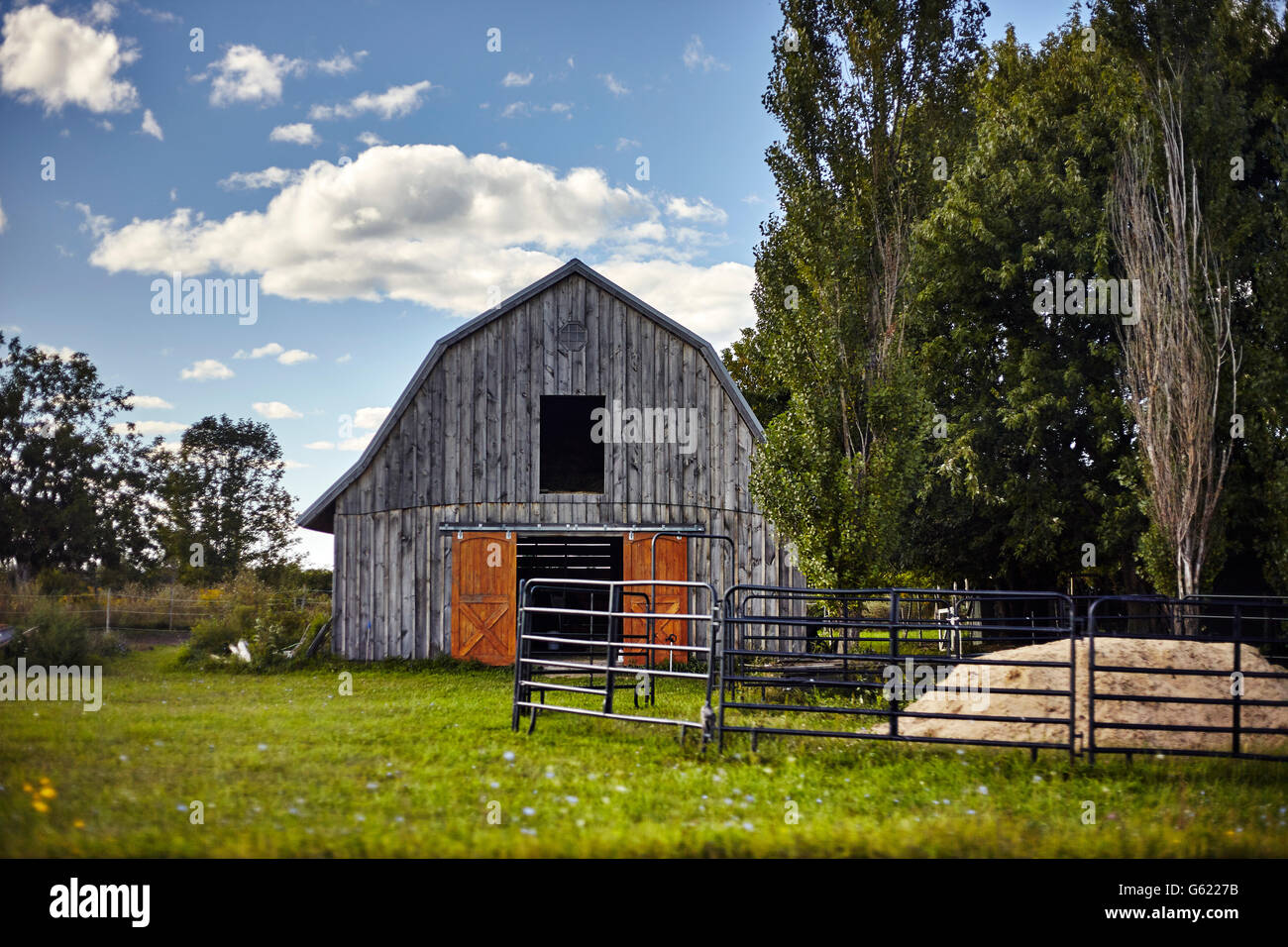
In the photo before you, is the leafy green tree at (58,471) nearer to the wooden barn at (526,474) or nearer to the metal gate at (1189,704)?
the wooden barn at (526,474)

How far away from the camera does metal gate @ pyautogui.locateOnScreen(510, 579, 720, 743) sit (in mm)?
7984

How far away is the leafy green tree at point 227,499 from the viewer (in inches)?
1620

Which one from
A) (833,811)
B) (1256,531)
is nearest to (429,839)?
(833,811)

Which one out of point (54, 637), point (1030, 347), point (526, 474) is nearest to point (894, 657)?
point (526, 474)

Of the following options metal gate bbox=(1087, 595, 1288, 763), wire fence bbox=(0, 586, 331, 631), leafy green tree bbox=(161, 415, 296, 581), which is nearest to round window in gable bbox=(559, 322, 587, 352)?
wire fence bbox=(0, 586, 331, 631)

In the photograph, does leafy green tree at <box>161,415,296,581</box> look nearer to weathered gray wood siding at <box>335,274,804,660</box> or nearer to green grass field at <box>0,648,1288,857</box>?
weathered gray wood siding at <box>335,274,804,660</box>

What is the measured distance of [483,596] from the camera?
1672 centimetres

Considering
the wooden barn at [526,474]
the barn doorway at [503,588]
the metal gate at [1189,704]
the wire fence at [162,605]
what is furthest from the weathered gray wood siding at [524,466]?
the metal gate at [1189,704]

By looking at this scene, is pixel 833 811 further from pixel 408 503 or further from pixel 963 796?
pixel 408 503

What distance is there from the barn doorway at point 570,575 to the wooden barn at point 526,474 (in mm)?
2438

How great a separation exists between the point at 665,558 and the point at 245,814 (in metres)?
12.3

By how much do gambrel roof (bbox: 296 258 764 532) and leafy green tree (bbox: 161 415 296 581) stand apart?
2587 cm

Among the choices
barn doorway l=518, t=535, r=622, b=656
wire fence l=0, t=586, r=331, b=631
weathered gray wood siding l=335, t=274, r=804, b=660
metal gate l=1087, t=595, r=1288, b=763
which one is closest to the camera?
metal gate l=1087, t=595, r=1288, b=763

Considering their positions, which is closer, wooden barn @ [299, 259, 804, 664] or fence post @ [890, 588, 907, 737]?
fence post @ [890, 588, 907, 737]
